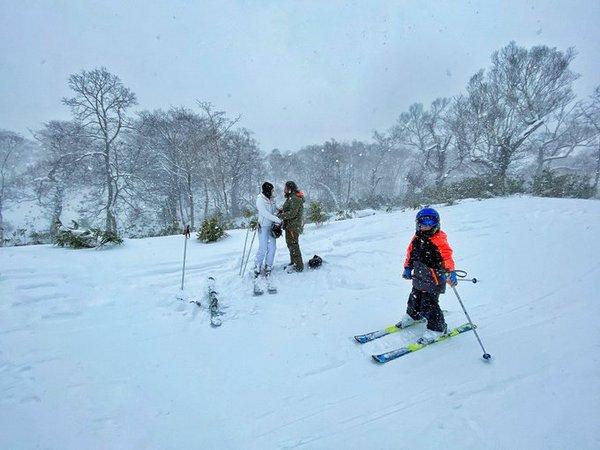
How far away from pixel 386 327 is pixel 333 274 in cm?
212

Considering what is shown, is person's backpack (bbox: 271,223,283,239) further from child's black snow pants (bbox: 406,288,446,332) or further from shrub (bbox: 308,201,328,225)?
shrub (bbox: 308,201,328,225)

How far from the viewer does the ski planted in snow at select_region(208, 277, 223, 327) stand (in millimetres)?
4324

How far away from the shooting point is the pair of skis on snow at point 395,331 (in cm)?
343

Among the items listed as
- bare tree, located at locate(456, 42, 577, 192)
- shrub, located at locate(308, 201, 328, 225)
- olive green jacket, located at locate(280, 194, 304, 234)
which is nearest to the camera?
olive green jacket, located at locate(280, 194, 304, 234)

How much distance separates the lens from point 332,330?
418cm

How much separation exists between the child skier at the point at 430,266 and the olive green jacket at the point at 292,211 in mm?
2502

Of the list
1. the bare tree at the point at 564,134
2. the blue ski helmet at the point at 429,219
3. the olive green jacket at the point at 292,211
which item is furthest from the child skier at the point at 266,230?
the bare tree at the point at 564,134

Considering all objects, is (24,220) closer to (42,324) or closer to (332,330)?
(42,324)

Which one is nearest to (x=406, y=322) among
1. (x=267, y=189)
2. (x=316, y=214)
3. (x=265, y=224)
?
(x=265, y=224)

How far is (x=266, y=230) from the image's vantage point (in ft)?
19.2

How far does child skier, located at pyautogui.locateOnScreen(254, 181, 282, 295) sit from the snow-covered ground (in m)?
0.44

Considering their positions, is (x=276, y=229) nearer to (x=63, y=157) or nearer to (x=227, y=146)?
(x=63, y=157)

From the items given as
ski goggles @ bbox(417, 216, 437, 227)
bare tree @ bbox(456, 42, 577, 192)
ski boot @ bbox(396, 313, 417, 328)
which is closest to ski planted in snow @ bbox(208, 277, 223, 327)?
ski boot @ bbox(396, 313, 417, 328)

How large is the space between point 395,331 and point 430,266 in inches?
42.1
